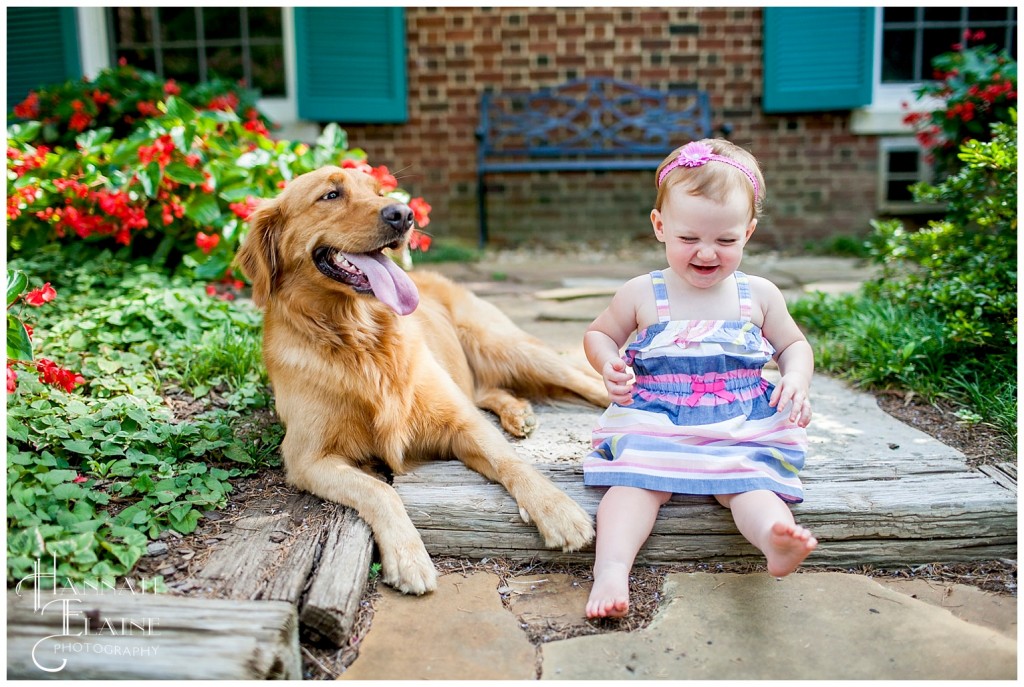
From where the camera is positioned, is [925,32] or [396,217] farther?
[925,32]

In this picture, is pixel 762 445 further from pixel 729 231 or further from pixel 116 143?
pixel 116 143

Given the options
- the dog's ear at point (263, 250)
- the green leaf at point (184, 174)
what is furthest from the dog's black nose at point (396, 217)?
the green leaf at point (184, 174)

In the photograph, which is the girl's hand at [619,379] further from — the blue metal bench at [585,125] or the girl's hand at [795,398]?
the blue metal bench at [585,125]

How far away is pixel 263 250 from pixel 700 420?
1.45 meters

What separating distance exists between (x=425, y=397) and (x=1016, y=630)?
1.72 metres

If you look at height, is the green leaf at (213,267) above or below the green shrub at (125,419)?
above

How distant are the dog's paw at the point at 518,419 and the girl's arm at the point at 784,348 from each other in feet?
3.17

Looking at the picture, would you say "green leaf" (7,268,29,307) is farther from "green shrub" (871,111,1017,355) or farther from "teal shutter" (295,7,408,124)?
"teal shutter" (295,7,408,124)

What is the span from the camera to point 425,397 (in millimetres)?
2619

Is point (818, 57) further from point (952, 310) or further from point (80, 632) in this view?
point (80, 632)

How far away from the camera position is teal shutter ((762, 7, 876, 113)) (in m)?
7.43

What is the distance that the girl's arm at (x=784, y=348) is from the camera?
2.13 meters

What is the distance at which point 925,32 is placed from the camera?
7.83 m

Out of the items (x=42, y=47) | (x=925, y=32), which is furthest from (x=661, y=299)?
(x=42, y=47)
